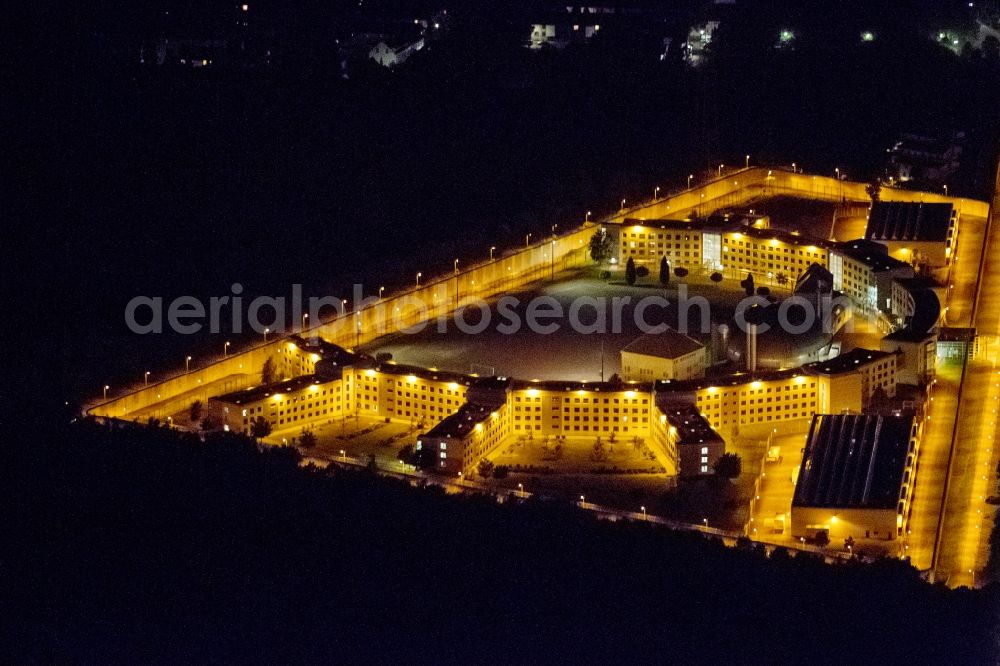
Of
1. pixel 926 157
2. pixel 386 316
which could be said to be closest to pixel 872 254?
pixel 386 316

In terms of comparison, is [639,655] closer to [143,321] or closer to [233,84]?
[143,321]

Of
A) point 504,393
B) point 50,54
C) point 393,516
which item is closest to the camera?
point 393,516

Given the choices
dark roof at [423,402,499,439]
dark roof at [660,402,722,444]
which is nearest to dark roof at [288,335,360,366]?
dark roof at [423,402,499,439]

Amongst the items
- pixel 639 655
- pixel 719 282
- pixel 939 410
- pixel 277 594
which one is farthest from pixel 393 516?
pixel 719 282

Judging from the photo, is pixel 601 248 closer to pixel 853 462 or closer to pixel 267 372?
pixel 267 372

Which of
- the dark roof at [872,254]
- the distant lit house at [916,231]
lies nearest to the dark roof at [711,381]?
the dark roof at [872,254]

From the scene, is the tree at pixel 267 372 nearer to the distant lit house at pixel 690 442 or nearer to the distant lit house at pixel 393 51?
the distant lit house at pixel 690 442

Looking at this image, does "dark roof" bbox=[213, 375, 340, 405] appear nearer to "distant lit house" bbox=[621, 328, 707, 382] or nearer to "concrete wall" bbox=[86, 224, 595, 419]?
"concrete wall" bbox=[86, 224, 595, 419]
